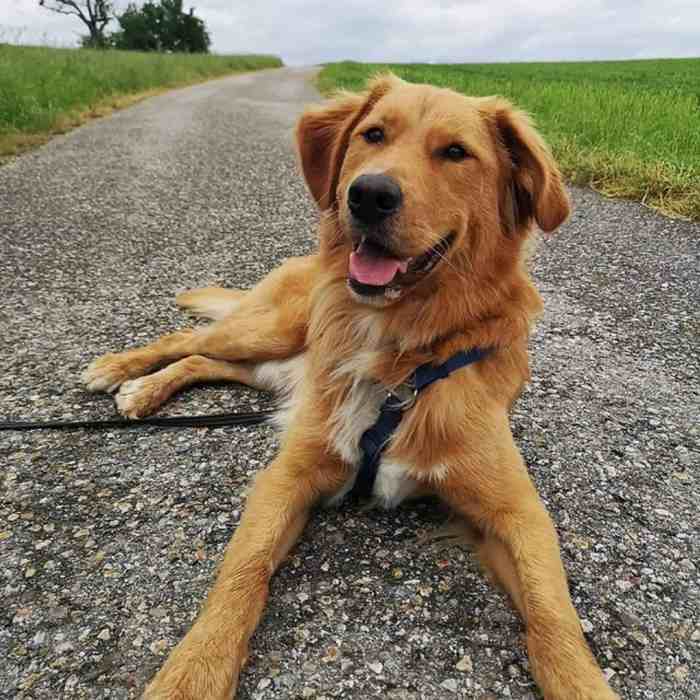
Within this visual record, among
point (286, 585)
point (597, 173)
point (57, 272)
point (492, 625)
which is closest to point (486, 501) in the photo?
point (492, 625)

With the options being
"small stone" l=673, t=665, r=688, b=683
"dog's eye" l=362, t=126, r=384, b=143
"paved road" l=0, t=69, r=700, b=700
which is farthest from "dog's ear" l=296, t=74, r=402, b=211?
"small stone" l=673, t=665, r=688, b=683

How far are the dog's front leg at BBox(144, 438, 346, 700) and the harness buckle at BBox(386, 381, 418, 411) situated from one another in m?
0.34

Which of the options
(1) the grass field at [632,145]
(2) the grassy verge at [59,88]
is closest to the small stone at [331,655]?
(1) the grass field at [632,145]

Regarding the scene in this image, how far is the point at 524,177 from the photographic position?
265 cm

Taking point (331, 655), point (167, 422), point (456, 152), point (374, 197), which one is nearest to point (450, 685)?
point (331, 655)

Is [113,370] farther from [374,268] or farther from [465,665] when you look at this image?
[465,665]

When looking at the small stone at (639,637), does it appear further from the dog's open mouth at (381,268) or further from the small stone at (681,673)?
the dog's open mouth at (381,268)

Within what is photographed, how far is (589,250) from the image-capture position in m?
5.82

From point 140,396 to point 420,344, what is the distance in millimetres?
1519

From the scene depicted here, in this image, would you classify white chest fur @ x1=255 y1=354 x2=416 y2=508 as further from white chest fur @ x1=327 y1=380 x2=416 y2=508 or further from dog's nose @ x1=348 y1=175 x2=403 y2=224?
dog's nose @ x1=348 y1=175 x2=403 y2=224

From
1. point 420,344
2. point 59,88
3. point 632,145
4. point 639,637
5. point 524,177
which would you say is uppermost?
point 524,177

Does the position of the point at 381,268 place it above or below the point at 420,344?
above

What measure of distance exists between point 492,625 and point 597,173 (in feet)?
23.3

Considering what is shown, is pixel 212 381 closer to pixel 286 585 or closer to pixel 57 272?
pixel 286 585
